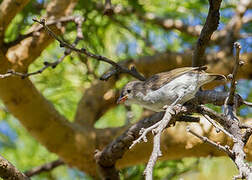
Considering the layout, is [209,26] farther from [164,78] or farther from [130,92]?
[130,92]

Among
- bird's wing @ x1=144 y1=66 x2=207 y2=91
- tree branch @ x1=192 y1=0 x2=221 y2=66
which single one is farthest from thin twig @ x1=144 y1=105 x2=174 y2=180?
bird's wing @ x1=144 y1=66 x2=207 y2=91

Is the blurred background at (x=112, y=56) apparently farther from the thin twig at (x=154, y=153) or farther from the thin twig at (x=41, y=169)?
the thin twig at (x=154, y=153)

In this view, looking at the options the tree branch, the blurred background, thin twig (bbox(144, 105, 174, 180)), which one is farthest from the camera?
the blurred background

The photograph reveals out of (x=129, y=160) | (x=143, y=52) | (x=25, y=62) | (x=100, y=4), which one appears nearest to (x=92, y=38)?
(x=100, y=4)

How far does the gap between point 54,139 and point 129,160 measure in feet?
2.19

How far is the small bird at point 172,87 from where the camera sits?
3.01 metres

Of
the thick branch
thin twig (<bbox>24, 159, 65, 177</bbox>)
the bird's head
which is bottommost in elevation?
thin twig (<bbox>24, 159, 65, 177</bbox>)

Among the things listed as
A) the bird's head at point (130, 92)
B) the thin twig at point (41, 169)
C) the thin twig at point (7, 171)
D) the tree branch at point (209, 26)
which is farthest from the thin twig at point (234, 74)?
the thin twig at point (41, 169)

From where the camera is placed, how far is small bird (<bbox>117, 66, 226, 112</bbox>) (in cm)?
301

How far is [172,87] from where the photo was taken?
122 inches

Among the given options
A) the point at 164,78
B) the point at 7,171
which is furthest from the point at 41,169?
the point at 7,171

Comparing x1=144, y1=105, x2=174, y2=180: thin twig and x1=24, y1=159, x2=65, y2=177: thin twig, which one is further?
x1=24, y1=159, x2=65, y2=177: thin twig

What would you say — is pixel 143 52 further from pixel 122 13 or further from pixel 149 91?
pixel 149 91

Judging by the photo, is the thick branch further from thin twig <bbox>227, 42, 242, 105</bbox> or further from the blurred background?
thin twig <bbox>227, 42, 242, 105</bbox>
